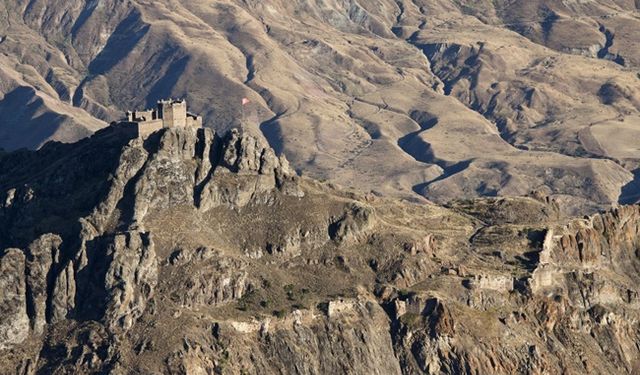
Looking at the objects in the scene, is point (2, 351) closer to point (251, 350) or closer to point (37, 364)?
point (37, 364)

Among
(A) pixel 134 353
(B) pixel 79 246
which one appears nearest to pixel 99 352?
(A) pixel 134 353

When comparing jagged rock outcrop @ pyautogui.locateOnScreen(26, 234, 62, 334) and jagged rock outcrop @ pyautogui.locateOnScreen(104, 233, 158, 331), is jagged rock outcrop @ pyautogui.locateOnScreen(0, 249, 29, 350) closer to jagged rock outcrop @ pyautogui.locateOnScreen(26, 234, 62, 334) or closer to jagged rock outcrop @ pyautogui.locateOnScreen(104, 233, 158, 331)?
jagged rock outcrop @ pyautogui.locateOnScreen(26, 234, 62, 334)

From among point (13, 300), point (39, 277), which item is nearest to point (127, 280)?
point (39, 277)

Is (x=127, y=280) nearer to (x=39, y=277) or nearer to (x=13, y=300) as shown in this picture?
(x=39, y=277)

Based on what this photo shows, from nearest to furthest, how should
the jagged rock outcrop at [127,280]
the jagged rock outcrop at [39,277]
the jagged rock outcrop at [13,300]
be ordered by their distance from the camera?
the jagged rock outcrop at [13,300] < the jagged rock outcrop at [127,280] < the jagged rock outcrop at [39,277]

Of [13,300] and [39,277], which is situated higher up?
[39,277]

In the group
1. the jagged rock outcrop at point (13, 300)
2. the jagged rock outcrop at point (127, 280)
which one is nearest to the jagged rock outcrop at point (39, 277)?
the jagged rock outcrop at point (13, 300)

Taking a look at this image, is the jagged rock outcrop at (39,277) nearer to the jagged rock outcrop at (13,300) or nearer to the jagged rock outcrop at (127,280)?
the jagged rock outcrop at (13,300)

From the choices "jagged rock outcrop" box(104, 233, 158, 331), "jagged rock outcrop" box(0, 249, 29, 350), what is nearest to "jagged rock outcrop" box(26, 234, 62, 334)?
"jagged rock outcrop" box(0, 249, 29, 350)

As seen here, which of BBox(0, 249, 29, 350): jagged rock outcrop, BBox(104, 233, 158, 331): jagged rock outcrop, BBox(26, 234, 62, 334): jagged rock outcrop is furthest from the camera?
BBox(26, 234, 62, 334): jagged rock outcrop

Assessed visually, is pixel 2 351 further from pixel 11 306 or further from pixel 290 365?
pixel 290 365
